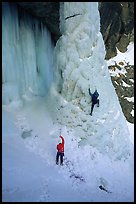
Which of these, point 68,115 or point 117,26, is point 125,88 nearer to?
point 117,26

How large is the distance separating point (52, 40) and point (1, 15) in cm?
409

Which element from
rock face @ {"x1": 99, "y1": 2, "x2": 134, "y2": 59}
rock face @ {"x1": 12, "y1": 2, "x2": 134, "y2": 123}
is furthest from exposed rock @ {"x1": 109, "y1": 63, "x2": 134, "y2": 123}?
rock face @ {"x1": 99, "y1": 2, "x2": 134, "y2": 59}

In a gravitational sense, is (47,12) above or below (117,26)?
above

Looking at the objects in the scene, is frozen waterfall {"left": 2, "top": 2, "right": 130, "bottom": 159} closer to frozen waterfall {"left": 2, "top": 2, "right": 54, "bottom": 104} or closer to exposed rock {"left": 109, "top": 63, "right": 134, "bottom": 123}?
frozen waterfall {"left": 2, "top": 2, "right": 54, "bottom": 104}

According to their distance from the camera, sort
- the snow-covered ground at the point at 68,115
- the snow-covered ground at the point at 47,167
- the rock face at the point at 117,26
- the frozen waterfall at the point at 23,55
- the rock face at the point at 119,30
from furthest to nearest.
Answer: the rock face at the point at 117,26, the rock face at the point at 119,30, the frozen waterfall at the point at 23,55, the snow-covered ground at the point at 68,115, the snow-covered ground at the point at 47,167

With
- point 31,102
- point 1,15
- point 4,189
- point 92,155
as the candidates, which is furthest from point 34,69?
point 4,189

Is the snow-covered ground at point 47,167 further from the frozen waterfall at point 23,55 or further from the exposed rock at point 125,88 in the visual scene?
the exposed rock at point 125,88

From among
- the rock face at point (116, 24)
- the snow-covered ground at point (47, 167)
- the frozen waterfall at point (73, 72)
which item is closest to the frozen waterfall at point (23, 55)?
the frozen waterfall at point (73, 72)

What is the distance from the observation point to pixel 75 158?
1741 centimetres

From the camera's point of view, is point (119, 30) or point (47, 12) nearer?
point (47, 12)

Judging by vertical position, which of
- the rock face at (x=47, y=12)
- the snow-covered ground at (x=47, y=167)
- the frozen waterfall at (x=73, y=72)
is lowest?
the snow-covered ground at (x=47, y=167)

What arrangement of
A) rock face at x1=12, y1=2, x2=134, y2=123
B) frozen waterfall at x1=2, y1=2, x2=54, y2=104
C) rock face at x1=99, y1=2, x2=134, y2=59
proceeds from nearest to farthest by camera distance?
1. frozen waterfall at x1=2, y1=2, x2=54, y2=104
2. rock face at x1=12, y1=2, x2=134, y2=123
3. rock face at x1=99, y1=2, x2=134, y2=59

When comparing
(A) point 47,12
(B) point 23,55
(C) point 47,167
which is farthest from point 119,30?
(C) point 47,167

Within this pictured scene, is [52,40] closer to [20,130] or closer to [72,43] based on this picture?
[72,43]
